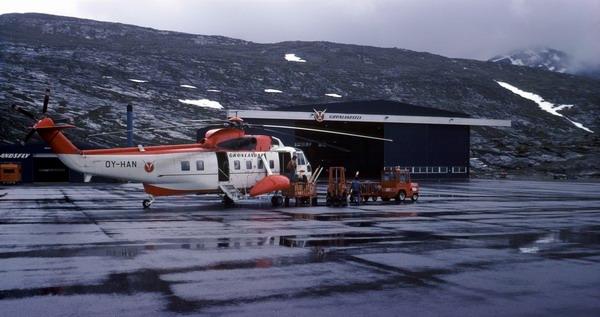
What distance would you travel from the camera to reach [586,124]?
134250mm

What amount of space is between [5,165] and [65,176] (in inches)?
262

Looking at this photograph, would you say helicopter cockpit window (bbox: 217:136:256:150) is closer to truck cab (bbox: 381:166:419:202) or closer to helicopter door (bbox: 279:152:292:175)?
helicopter door (bbox: 279:152:292:175)

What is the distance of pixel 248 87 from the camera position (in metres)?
134

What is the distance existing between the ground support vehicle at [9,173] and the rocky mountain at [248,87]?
17727 mm

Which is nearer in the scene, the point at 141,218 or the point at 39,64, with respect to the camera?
the point at 141,218

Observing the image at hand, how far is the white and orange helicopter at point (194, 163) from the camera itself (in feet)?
79.6

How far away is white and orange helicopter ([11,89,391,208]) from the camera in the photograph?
2427 cm

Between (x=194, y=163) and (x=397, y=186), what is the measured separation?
1187 cm

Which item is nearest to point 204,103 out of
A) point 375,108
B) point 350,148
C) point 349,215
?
point 350,148

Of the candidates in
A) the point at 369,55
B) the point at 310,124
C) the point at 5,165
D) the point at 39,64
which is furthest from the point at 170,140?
the point at 369,55

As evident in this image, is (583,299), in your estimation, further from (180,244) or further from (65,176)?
(65,176)

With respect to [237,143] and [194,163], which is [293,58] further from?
[194,163]

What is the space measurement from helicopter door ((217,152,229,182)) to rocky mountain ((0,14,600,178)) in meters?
50.7

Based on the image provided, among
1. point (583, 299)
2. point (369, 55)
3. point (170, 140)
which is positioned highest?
point (369, 55)
